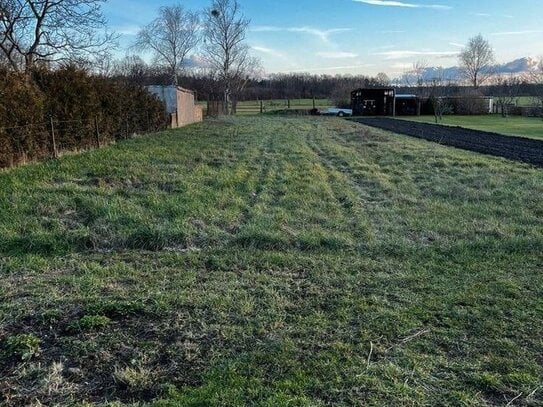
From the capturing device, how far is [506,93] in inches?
2785

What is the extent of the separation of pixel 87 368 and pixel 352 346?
1.72 metres

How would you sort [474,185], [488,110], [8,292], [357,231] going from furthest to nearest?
1. [488,110]
2. [474,185]
3. [357,231]
4. [8,292]

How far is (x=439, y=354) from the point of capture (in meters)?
3.17

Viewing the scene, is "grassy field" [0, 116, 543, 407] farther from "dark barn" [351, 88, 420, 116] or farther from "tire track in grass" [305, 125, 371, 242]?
"dark barn" [351, 88, 420, 116]

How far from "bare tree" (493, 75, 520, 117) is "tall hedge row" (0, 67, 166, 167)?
48.5 m

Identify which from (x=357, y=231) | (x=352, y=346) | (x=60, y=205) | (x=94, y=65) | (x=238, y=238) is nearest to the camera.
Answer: (x=352, y=346)

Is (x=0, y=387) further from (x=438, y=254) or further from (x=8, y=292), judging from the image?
(x=438, y=254)

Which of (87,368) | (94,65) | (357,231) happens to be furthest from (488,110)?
(87,368)

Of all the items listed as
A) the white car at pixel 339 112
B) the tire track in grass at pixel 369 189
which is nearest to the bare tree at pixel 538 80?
the white car at pixel 339 112

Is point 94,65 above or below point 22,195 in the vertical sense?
above

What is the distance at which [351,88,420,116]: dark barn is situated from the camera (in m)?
59.4

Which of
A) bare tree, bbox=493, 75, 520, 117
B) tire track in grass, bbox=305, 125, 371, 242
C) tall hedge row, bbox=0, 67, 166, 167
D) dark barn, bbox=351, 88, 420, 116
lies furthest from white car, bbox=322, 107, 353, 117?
tire track in grass, bbox=305, 125, 371, 242

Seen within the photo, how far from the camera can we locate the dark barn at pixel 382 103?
195 ft

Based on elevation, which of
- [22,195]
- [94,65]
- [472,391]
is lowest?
[472,391]
